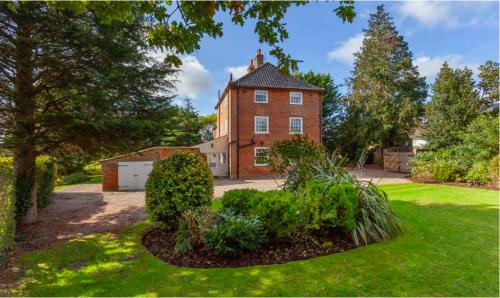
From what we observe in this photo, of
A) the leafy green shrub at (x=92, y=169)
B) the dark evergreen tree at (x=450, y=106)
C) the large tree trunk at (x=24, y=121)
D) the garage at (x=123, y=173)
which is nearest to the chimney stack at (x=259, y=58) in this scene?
the garage at (x=123, y=173)

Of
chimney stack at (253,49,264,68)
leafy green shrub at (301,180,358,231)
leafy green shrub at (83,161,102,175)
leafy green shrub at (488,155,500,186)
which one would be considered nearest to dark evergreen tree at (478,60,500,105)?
leafy green shrub at (488,155,500,186)

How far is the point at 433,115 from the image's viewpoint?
736 inches

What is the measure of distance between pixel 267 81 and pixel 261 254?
1861 centimetres

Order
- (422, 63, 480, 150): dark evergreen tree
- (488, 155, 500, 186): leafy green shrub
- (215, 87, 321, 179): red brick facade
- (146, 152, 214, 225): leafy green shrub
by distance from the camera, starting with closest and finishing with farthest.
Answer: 1. (146, 152, 214, 225): leafy green shrub
2. (488, 155, 500, 186): leafy green shrub
3. (422, 63, 480, 150): dark evergreen tree
4. (215, 87, 321, 179): red brick facade

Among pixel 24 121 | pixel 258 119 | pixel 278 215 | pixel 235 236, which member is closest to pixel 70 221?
pixel 24 121

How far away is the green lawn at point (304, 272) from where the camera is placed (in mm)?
→ 3748

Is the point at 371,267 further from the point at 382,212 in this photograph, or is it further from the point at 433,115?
the point at 433,115

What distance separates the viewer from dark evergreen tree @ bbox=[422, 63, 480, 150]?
1739 centimetres

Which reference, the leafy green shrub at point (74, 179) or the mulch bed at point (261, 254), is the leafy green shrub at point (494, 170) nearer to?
the mulch bed at point (261, 254)

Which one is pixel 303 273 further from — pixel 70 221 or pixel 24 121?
pixel 70 221

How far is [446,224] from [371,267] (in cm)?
377

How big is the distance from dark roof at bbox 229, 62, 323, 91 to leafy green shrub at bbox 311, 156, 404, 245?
15389 millimetres

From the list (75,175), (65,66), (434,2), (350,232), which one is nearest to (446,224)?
(350,232)

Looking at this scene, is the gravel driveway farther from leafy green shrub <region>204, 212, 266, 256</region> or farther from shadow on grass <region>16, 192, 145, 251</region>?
leafy green shrub <region>204, 212, 266, 256</region>
